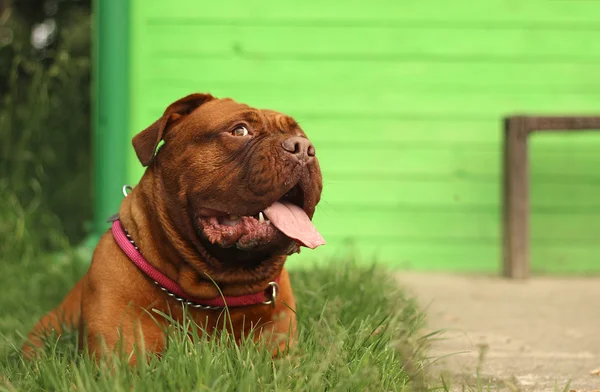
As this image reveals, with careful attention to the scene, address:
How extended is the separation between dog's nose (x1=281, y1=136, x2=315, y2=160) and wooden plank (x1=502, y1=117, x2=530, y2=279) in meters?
2.65

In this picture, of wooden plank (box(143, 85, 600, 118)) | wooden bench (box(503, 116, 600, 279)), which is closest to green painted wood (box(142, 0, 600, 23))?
wooden plank (box(143, 85, 600, 118))

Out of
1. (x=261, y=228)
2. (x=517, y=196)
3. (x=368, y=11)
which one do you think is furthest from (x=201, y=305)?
(x=368, y=11)

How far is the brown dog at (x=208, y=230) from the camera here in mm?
2596

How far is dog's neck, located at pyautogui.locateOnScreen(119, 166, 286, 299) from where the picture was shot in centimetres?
271

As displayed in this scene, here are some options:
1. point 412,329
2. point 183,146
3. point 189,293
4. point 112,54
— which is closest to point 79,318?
point 189,293

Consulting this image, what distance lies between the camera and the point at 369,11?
5324 mm

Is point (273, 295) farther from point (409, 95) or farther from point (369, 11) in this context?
point (369, 11)

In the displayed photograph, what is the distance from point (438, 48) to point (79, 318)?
3266 millimetres

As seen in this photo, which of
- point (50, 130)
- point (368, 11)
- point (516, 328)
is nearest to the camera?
point (516, 328)

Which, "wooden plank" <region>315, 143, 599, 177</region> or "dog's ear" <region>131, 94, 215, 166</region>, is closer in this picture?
"dog's ear" <region>131, 94, 215, 166</region>

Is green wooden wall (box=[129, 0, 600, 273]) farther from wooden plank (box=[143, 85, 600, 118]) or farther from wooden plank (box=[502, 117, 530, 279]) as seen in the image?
wooden plank (box=[502, 117, 530, 279])

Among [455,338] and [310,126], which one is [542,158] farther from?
[455,338]

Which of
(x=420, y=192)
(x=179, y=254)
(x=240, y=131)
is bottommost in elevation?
(x=420, y=192)

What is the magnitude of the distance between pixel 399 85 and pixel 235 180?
2943 millimetres
